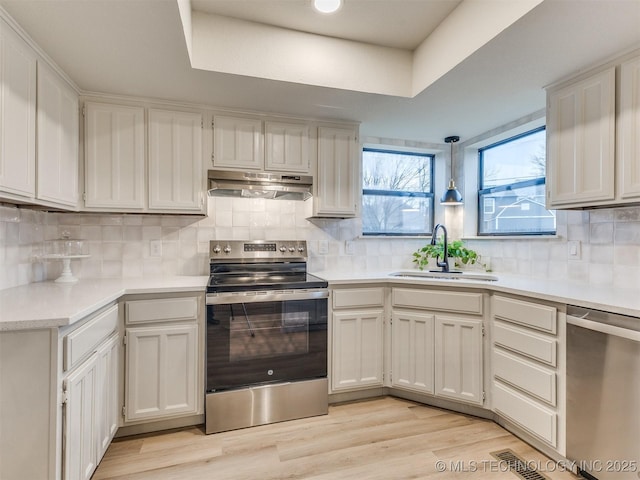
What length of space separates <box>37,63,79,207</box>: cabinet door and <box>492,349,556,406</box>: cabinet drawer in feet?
9.31

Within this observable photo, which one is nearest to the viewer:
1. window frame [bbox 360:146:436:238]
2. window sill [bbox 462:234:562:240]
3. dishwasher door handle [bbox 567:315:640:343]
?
dishwasher door handle [bbox 567:315:640:343]

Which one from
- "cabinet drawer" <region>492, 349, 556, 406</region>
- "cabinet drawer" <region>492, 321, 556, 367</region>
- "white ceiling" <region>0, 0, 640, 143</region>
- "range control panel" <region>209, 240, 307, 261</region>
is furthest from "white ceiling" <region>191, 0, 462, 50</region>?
"cabinet drawer" <region>492, 349, 556, 406</region>

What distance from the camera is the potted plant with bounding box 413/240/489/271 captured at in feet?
9.81

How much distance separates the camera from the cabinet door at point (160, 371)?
1991mm

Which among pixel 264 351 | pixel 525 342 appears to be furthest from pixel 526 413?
pixel 264 351

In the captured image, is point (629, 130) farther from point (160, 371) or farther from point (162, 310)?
point (160, 371)

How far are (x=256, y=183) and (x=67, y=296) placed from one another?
4.25ft

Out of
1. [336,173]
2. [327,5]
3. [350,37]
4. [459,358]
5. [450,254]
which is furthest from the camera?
[450,254]

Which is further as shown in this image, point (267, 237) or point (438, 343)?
point (267, 237)

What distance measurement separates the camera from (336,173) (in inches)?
107

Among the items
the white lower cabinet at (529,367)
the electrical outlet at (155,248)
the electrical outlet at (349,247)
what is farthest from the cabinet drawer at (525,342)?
the electrical outlet at (155,248)

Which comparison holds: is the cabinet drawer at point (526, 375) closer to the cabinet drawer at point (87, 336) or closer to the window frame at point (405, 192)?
the window frame at point (405, 192)

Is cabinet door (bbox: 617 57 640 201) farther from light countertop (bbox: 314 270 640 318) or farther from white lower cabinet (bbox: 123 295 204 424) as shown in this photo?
white lower cabinet (bbox: 123 295 204 424)

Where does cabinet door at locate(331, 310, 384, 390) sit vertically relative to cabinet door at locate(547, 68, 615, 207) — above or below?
below
